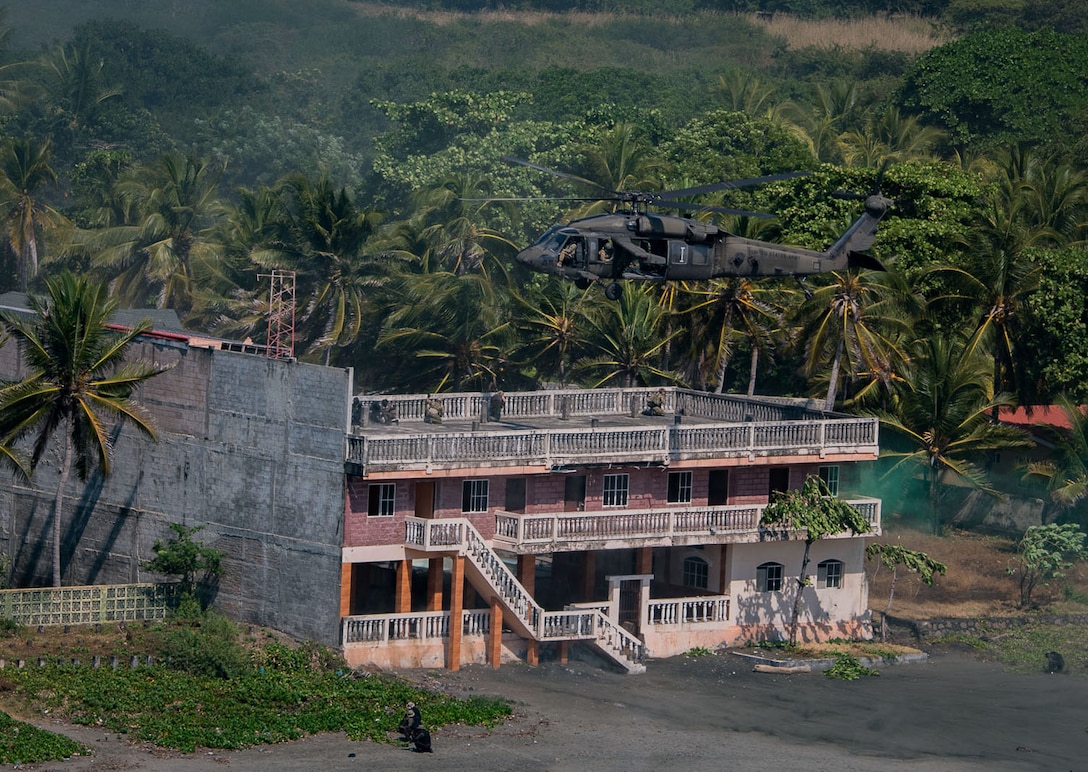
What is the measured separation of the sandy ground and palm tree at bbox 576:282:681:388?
16.7m

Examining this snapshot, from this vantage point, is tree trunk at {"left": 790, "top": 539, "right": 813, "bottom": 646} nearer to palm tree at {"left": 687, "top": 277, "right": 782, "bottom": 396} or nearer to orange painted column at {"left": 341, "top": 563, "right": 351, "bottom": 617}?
palm tree at {"left": 687, "top": 277, "right": 782, "bottom": 396}

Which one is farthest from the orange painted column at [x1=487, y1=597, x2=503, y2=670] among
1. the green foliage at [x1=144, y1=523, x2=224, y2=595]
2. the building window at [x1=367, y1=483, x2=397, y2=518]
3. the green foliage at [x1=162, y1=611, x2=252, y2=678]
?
the green foliage at [x1=144, y1=523, x2=224, y2=595]

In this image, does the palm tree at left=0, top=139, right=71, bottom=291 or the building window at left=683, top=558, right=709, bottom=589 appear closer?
the building window at left=683, top=558, right=709, bottom=589

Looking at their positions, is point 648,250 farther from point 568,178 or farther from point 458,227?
point 458,227

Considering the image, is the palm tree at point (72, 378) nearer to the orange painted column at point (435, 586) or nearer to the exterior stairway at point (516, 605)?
the exterior stairway at point (516, 605)

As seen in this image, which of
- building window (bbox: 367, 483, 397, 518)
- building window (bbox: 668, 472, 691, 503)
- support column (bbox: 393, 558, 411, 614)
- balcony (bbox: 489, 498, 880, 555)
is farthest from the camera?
building window (bbox: 668, 472, 691, 503)

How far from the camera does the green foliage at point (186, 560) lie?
5238 centimetres

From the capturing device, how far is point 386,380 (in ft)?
251

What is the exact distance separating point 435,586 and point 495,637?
2.08m

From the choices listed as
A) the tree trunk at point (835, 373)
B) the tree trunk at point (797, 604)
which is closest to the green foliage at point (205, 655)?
the tree trunk at point (797, 604)

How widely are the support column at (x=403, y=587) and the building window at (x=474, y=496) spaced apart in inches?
87.0

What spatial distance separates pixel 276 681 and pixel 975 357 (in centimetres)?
3182

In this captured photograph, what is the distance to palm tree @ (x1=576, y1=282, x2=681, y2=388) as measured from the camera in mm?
70125

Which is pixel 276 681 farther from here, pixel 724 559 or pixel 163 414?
pixel 724 559
